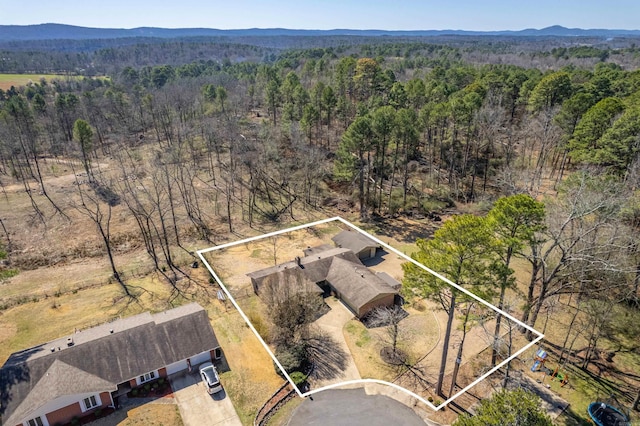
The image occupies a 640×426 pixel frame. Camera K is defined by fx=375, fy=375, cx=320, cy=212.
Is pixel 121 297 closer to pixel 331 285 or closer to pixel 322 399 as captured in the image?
pixel 331 285

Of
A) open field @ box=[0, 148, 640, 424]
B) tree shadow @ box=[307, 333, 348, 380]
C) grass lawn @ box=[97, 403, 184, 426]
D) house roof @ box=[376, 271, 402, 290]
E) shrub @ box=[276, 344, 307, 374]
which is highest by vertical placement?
shrub @ box=[276, 344, 307, 374]

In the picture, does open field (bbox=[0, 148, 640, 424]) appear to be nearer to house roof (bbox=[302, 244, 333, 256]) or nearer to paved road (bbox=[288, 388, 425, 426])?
house roof (bbox=[302, 244, 333, 256])

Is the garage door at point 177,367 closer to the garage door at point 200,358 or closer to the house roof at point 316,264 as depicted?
the garage door at point 200,358

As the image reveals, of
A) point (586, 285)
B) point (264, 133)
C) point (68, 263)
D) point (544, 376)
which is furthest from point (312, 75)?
point (544, 376)

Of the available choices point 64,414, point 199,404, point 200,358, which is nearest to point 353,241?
point 200,358

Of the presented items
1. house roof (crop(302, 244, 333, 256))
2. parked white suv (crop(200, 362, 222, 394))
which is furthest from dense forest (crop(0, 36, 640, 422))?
parked white suv (crop(200, 362, 222, 394))

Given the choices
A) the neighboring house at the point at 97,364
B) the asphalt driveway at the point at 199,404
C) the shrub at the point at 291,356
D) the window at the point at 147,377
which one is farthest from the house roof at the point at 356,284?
the window at the point at 147,377
